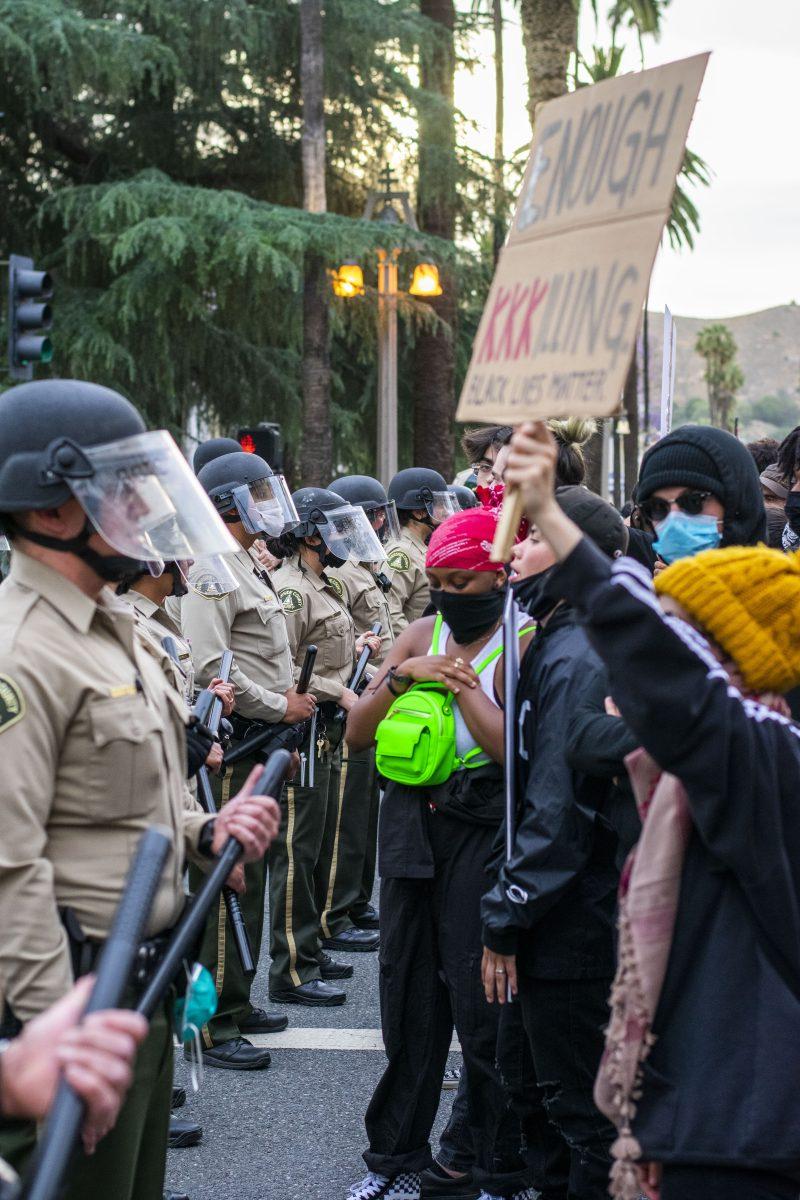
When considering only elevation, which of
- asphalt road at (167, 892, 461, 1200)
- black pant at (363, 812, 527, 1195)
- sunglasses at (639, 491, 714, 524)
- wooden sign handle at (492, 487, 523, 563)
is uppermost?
wooden sign handle at (492, 487, 523, 563)

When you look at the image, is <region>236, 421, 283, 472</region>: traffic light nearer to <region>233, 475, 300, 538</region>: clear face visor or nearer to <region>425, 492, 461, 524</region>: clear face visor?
<region>425, 492, 461, 524</region>: clear face visor

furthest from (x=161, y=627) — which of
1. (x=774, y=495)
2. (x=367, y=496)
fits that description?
(x=367, y=496)

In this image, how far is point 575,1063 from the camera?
11.5ft

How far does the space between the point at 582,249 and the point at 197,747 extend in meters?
2.28

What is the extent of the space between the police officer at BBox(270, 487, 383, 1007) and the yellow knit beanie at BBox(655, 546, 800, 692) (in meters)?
4.35

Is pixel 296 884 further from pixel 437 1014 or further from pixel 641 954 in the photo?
pixel 641 954

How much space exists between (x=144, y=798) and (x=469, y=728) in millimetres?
1417

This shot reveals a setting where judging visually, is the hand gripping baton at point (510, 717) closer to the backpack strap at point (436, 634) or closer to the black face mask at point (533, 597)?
the black face mask at point (533, 597)

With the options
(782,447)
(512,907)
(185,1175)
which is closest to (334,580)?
(782,447)

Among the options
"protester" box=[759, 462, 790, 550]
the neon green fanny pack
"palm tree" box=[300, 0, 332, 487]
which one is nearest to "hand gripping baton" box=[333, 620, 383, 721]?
"protester" box=[759, 462, 790, 550]

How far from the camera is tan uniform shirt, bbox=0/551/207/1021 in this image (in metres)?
2.54

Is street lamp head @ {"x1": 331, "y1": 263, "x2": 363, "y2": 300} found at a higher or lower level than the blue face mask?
higher

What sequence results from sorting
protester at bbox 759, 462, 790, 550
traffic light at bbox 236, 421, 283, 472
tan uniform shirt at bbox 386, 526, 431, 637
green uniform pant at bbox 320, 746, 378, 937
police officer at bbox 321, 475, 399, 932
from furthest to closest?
1. traffic light at bbox 236, 421, 283, 472
2. tan uniform shirt at bbox 386, 526, 431, 637
3. police officer at bbox 321, 475, 399, 932
4. green uniform pant at bbox 320, 746, 378, 937
5. protester at bbox 759, 462, 790, 550

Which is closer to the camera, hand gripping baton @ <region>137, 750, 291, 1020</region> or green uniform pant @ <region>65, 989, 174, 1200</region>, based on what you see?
hand gripping baton @ <region>137, 750, 291, 1020</region>
